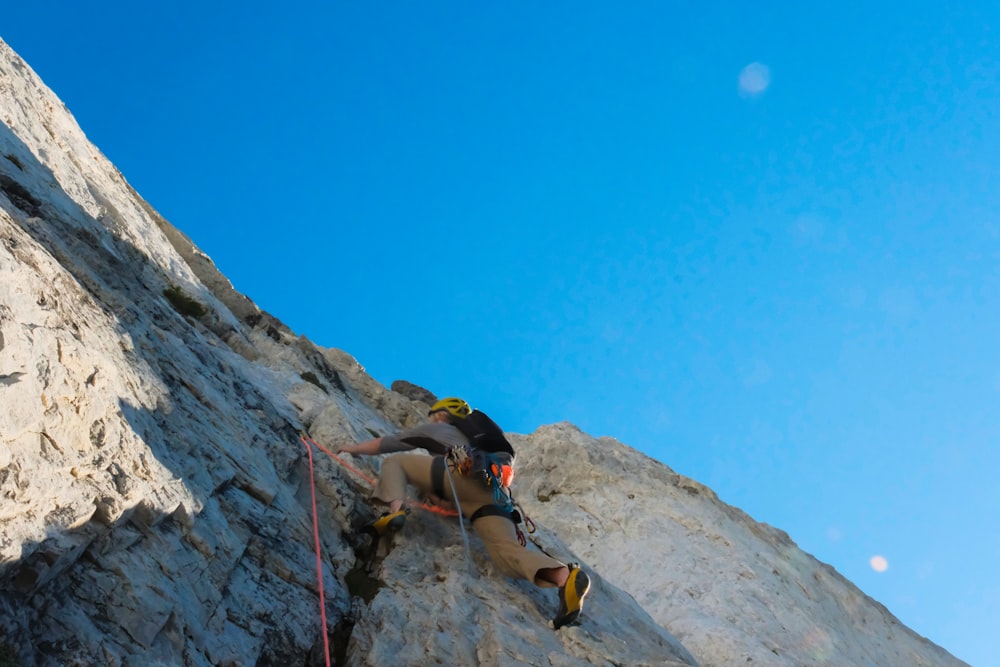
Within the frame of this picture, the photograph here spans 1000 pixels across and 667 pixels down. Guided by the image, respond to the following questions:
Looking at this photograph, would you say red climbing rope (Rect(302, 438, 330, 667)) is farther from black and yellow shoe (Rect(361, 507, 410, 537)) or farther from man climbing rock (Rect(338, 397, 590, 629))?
man climbing rock (Rect(338, 397, 590, 629))

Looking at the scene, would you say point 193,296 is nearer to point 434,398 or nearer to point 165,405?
point 165,405

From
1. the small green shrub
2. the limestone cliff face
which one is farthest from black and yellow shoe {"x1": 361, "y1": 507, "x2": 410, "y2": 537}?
the small green shrub

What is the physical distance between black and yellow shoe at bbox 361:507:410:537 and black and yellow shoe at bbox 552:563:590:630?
7.14ft

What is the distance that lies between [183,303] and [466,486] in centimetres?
611

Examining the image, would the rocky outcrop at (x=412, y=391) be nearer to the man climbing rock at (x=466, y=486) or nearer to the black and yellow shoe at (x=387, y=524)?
the man climbing rock at (x=466, y=486)

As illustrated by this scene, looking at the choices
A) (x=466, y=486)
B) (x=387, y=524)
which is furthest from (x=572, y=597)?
(x=387, y=524)

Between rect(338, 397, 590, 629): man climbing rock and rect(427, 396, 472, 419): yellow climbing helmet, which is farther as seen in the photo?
rect(427, 396, 472, 419): yellow climbing helmet

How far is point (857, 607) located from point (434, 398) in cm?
1234

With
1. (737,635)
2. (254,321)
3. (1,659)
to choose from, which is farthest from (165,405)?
(737,635)

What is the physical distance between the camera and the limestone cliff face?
6.18m

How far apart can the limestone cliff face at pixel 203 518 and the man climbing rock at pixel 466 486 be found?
1.13ft

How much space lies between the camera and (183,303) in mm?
13852

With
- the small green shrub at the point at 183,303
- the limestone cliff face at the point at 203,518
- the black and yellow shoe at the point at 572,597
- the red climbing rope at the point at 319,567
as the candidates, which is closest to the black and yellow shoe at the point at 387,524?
the limestone cliff face at the point at 203,518

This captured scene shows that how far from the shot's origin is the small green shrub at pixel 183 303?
13.6 metres
